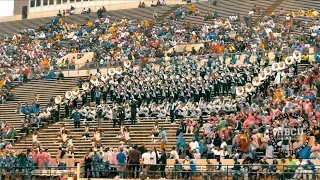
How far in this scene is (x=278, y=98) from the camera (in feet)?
112

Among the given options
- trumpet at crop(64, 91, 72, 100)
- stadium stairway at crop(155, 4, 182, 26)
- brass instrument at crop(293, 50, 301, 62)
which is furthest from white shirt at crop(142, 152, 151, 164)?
stadium stairway at crop(155, 4, 182, 26)

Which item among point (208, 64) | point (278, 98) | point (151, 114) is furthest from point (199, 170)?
point (208, 64)

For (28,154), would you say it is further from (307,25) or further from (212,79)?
(307,25)

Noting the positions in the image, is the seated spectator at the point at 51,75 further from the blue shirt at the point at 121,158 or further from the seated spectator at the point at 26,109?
the blue shirt at the point at 121,158

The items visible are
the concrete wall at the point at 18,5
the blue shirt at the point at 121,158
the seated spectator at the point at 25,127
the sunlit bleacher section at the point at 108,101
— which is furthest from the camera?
the concrete wall at the point at 18,5

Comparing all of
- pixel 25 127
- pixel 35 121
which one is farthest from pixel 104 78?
pixel 25 127

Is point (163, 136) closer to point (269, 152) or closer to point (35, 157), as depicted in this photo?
point (35, 157)

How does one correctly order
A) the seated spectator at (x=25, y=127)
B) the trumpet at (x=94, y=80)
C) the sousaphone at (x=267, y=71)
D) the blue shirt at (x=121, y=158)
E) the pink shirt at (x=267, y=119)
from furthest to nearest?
the trumpet at (x=94, y=80) < the seated spectator at (x=25, y=127) < the sousaphone at (x=267, y=71) < the pink shirt at (x=267, y=119) < the blue shirt at (x=121, y=158)

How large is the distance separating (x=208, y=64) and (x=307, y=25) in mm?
7344

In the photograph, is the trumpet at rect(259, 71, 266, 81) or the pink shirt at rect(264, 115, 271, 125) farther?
the trumpet at rect(259, 71, 266, 81)

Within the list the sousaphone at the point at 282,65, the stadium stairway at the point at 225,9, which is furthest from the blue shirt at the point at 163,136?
the stadium stairway at the point at 225,9

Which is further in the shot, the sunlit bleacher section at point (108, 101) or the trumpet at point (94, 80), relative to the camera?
the trumpet at point (94, 80)

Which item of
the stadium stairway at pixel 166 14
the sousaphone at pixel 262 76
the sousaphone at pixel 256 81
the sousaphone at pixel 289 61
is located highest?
the stadium stairway at pixel 166 14

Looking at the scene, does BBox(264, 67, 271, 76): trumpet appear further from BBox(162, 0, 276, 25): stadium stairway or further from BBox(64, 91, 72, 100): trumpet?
BBox(162, 0, 276, 25): stadium stairway
